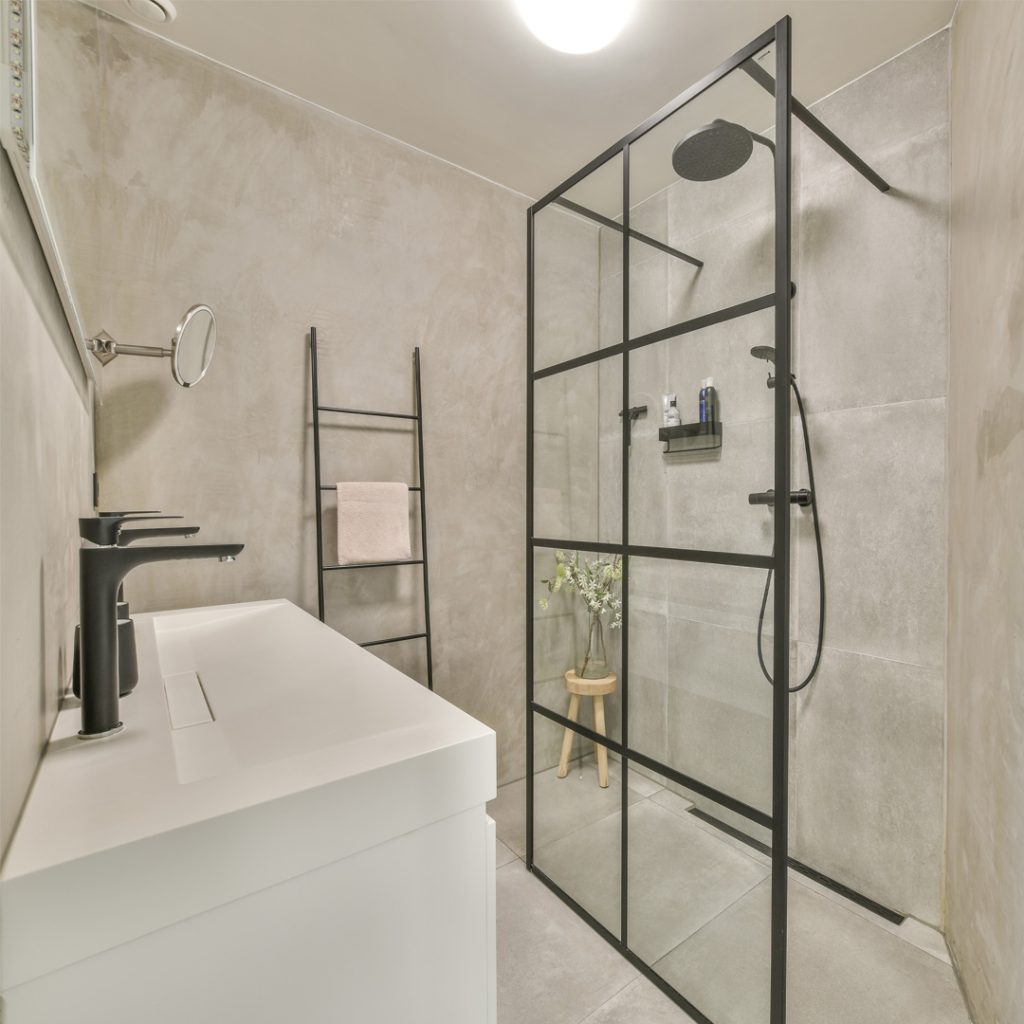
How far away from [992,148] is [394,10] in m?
1.57

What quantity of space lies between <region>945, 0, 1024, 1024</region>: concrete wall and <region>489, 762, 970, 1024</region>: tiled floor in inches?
6.9

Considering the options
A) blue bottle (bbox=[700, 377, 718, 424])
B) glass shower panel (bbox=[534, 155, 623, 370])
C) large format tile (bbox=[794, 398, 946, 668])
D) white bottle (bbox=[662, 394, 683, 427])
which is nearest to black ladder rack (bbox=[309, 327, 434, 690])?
glass shower panel (bbox=[534, 155, 623, 370])

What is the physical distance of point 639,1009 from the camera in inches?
53.2

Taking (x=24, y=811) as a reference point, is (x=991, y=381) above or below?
above

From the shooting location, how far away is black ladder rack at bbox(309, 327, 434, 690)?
6.13ft

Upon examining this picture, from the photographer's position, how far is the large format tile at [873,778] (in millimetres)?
1617

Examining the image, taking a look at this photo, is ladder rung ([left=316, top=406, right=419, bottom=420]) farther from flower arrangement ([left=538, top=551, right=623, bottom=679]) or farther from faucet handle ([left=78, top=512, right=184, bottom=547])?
faucet handle ([left=78, top=512, right=184, bottom=547])

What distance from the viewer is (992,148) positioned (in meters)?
1.25

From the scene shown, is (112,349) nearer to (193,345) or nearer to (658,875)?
(193,345)

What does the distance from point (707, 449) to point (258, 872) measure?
1.21 meters

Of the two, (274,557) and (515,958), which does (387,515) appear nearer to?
(274,557)

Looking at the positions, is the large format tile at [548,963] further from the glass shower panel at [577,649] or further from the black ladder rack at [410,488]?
the black ladder rack at [410,488]

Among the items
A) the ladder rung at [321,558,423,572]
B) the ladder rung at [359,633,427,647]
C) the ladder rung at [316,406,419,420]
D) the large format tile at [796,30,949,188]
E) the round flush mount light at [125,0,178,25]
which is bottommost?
the ladder rung at [359,633,427,647]

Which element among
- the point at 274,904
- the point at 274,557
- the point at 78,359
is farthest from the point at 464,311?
the point at 274,904
